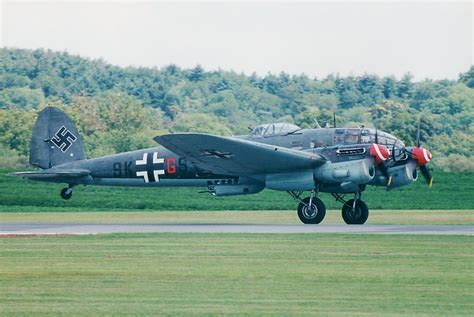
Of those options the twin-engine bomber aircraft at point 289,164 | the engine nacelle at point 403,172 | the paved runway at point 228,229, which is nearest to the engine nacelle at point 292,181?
the twin-engine bomber aircraft at point 289,164

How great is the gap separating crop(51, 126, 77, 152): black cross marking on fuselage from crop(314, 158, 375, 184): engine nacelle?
10202 millimetres

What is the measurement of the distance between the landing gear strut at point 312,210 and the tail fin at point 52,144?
944cm

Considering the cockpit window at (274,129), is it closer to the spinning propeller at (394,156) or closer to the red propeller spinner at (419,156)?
the spinning propeller at (394,156)

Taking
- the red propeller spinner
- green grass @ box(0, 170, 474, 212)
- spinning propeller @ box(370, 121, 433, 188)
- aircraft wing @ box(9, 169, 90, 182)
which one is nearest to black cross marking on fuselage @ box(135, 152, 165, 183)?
aircraft wing @ box(9, 169, 90, 182)

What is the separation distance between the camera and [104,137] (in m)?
61.5

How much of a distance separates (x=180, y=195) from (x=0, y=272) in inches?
1254

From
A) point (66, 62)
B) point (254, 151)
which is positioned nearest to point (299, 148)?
point (254, 151)

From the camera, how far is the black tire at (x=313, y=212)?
3675cm

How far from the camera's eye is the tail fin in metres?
42.1

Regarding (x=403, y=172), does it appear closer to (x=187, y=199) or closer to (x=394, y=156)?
(x=394, y=156)

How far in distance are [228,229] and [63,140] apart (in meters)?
10.0

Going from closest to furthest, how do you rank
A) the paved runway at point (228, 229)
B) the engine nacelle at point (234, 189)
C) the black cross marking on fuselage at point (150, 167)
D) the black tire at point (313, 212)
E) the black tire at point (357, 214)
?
the paved runway at point (228, 229)
the black tire at point (313, 212)
the black tire at point (357, 214)
the engine nacelle at point (234, 189)
the black cross marking on fuselage at point (150, 167)

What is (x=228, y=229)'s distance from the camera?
34.6 metres

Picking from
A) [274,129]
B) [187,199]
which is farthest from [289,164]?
[187,199]
